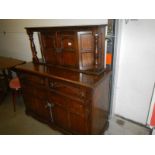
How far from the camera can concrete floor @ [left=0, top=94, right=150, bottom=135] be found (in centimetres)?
181

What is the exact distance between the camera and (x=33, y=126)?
6.48 ft

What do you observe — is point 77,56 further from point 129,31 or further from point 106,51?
point 129,31

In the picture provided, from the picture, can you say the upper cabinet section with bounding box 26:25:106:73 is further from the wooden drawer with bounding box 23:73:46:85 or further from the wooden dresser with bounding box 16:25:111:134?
the wooden drawer with bounding box 23:73:46:85

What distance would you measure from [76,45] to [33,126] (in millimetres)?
1444

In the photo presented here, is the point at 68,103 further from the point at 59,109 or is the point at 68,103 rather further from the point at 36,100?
the point at 36,100

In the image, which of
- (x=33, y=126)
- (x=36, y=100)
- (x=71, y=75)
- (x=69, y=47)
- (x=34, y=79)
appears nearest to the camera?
(x=71, y=75)

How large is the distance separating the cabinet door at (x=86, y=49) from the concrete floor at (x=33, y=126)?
105 centimetres

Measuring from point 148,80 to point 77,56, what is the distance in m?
0.96

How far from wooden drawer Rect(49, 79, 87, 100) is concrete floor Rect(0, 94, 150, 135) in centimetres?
75

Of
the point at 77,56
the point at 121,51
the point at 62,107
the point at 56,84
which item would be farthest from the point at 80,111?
the point at 121,51

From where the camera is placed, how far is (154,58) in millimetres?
1451

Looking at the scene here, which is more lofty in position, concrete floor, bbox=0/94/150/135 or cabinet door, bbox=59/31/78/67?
cabinet door, bbox=59/31/78/67

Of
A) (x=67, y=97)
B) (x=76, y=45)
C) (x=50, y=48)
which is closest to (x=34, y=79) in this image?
(x=50, y=48)

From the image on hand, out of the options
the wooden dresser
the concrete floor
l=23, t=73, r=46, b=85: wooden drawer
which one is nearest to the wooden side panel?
the wooden dresser
